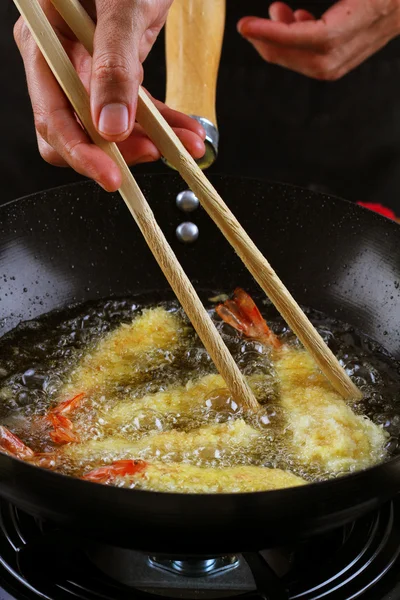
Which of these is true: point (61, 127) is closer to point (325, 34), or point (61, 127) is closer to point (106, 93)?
point (106, 93)

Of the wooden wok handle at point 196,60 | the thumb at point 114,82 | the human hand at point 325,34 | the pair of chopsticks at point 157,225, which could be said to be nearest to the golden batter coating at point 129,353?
the pair of chopsticks at point 157,225

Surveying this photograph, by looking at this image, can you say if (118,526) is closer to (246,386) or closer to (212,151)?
(246,386)

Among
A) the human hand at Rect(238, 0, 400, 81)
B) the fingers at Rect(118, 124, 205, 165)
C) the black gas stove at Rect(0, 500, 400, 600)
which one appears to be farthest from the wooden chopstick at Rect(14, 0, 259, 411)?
the human hand at Rect(238, 0, 400, 81)

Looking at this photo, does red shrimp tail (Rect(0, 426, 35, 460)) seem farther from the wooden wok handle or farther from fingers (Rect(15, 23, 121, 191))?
the wooden wok handle

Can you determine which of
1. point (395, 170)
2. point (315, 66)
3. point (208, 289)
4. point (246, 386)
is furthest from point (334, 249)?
point (395, 170)

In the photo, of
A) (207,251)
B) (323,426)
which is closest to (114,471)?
(323,426)
